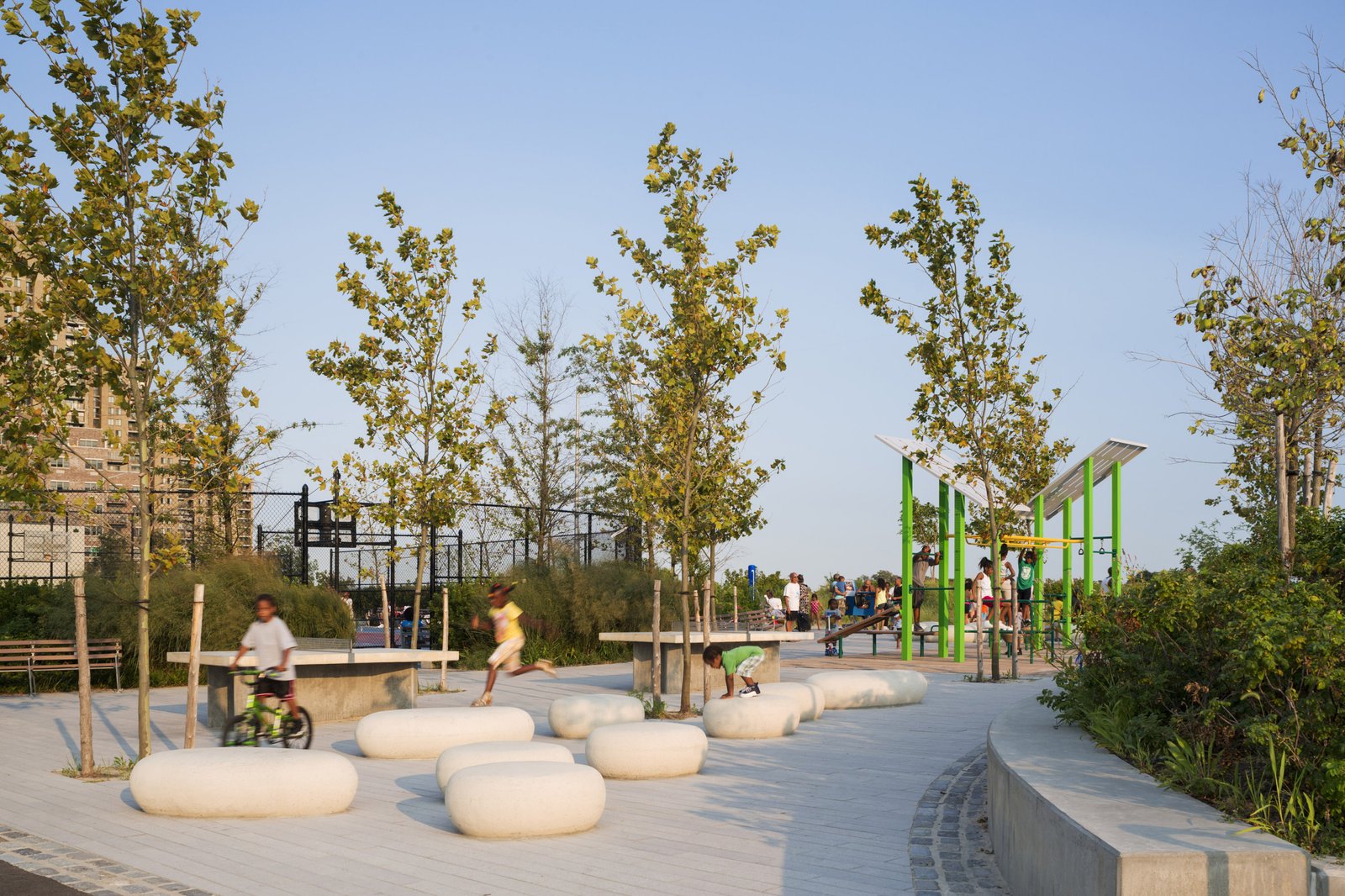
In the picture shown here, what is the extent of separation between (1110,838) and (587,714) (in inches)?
347

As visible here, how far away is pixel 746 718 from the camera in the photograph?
1338 centimetres

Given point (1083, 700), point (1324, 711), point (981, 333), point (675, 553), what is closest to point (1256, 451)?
point (981, 333)

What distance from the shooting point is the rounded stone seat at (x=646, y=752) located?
1067cm

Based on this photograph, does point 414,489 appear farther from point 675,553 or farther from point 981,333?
point 981,333

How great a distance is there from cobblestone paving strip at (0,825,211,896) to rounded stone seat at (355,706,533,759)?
3.88 metres

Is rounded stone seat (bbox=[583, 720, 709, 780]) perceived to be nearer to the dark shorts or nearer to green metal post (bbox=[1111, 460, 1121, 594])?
the dark shorts

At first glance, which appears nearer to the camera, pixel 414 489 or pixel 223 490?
pixel 223 490

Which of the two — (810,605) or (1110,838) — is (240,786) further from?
(810,605)

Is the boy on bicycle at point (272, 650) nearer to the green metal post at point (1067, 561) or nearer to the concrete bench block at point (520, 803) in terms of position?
the concrete bench block at point (520, 803)

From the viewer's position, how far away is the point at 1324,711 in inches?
246

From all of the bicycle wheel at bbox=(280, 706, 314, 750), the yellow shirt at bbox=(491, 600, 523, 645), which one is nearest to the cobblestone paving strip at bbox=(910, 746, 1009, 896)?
the bicycle wheel at bbox=(280, 706, 314, 750)

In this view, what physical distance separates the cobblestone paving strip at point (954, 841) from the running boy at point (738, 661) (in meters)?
3.97

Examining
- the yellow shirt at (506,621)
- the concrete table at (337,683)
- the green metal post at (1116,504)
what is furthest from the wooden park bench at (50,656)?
the green metal post at (1116,504)

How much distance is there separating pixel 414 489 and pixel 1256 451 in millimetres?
15405
